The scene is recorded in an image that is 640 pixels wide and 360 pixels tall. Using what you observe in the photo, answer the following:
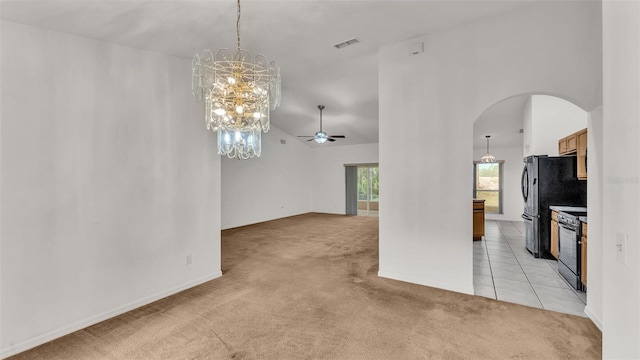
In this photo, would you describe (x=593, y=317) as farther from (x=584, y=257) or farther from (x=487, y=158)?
(x=487, y=158)

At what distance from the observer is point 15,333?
2131mm

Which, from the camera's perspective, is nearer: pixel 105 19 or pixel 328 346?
pixel 328 346

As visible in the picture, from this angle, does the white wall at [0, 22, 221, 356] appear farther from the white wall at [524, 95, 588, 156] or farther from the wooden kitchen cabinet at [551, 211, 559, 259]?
the white wall at [524, 95, 588, 156]

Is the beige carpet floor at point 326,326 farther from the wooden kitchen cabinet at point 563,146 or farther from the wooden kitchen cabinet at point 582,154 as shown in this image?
the wooden kitchen cabinet at point 563,146

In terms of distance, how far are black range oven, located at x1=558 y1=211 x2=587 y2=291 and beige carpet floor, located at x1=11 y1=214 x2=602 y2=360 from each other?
0.86 meters

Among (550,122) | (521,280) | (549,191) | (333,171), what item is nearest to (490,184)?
(550,122)

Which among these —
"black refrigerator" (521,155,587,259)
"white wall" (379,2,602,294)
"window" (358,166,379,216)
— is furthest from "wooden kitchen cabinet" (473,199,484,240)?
"window" (358,166,379,216)

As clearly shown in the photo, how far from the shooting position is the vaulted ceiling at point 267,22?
7.19ft

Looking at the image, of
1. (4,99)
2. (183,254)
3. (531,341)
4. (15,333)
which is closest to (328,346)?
(531,341)

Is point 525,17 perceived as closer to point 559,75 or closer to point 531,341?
point 559,75

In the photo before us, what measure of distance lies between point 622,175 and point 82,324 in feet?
13.4

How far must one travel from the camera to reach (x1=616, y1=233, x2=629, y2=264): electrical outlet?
107 cm

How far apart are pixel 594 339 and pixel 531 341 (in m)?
0.55

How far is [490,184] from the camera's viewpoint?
28.7 ft
